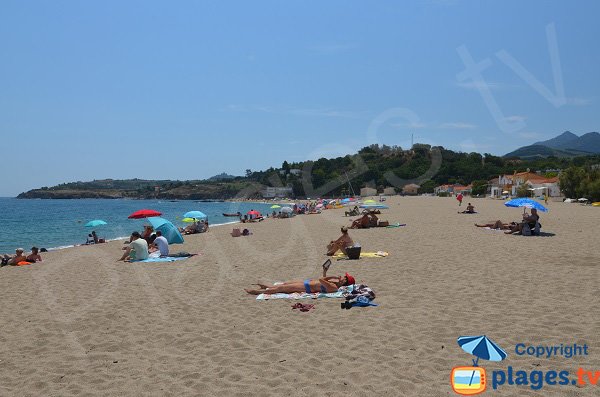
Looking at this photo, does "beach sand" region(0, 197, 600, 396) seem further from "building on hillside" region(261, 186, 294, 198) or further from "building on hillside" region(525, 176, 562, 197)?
"building on hillside" region(261, 186, 294, 198)

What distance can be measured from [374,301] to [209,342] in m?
2.65

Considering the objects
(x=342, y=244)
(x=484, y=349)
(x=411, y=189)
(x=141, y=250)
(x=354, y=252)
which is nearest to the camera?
(x=484, y=349)

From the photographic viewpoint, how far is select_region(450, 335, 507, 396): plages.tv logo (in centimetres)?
371

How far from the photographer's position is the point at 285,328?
5551 millimetres

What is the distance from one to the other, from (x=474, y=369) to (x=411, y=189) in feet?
350

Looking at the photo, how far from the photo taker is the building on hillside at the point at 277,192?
452 feet

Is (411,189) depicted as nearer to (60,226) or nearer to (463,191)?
(463,191)

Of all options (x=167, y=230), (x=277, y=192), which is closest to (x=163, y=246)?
(x=167, y=230)

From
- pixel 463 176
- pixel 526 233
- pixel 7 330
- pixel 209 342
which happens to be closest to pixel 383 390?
pixel 209 342

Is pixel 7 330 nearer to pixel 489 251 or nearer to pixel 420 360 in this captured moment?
pixel 420 360

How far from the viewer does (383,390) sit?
3.71 meters

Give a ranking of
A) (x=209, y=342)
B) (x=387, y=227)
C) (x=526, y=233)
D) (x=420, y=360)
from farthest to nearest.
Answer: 1. (x=387, y=227)
2. (x=526, y=233)
3. (x=209, y=342)
4. (x=420, y=360)

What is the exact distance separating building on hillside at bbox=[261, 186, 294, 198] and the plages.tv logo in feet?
435

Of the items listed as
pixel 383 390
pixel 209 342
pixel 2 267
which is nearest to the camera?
pixel 383 390
